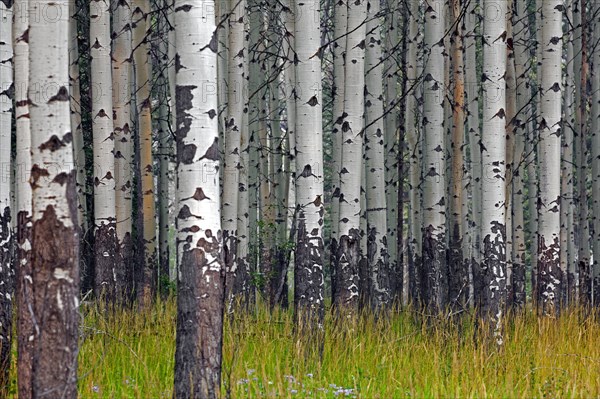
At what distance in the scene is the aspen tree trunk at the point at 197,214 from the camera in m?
4.82

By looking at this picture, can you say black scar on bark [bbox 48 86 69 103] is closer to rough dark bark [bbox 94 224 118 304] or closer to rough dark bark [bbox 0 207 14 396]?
rough dark bark [bbox 0 207 14 396]

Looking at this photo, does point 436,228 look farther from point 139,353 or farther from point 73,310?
point 73,310

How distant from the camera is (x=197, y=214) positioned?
486cm

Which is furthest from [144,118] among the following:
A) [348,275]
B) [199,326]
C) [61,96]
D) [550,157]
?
[61,96]

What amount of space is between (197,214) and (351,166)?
140 inches

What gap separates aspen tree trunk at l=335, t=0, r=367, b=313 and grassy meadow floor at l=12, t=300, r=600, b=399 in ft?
1.91

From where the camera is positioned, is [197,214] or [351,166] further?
[351,166]

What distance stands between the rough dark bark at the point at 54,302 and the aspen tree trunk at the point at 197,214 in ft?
2.77

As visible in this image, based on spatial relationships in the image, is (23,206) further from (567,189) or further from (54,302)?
(567,189)

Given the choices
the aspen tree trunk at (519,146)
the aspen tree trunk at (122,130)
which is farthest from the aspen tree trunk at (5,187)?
the aspen tree trunk at (519,146)

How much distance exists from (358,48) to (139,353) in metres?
3.93

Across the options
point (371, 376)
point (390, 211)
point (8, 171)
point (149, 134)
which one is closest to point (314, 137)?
point (371, 376)

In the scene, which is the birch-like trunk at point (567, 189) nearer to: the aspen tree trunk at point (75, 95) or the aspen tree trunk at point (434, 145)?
the aspen tree trunk at point (434, 145)

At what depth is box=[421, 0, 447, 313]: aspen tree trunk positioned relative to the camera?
1079cm
